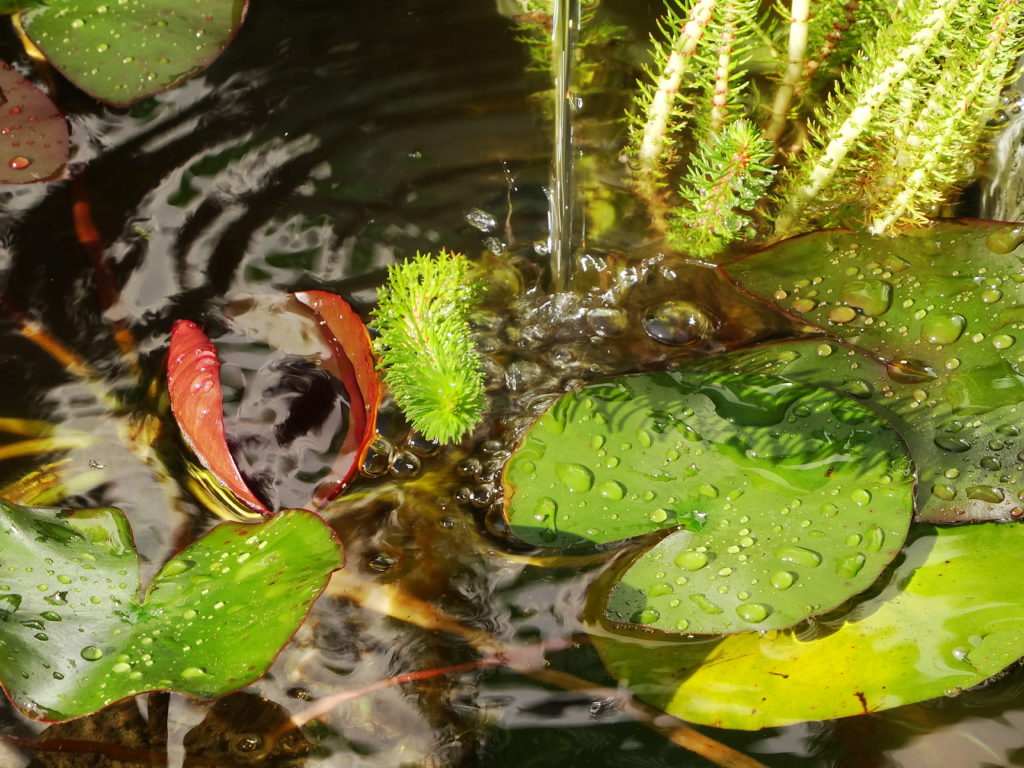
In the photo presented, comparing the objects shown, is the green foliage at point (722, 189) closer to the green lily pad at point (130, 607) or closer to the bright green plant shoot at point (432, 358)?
the bright green plant shoot at point (432, 358)

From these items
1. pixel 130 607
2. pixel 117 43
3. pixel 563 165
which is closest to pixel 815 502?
pixel 563 165

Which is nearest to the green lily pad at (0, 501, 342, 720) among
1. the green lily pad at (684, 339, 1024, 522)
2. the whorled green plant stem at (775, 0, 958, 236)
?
the green lily pad at (684, 339, 1024, 522)

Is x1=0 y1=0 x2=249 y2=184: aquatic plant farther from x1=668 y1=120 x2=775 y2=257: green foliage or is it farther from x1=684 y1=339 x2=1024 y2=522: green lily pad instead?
x1=684 y1=339 x2=1024 y2=522: green lily pad

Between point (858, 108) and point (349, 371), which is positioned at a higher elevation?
point (858, 108)

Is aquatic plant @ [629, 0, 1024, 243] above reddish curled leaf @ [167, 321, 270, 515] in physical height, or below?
above

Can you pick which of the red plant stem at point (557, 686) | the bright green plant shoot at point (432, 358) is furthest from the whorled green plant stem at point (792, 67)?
the red plant stem at point (557, 686)

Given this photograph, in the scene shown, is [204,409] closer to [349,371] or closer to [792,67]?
[349,371]
